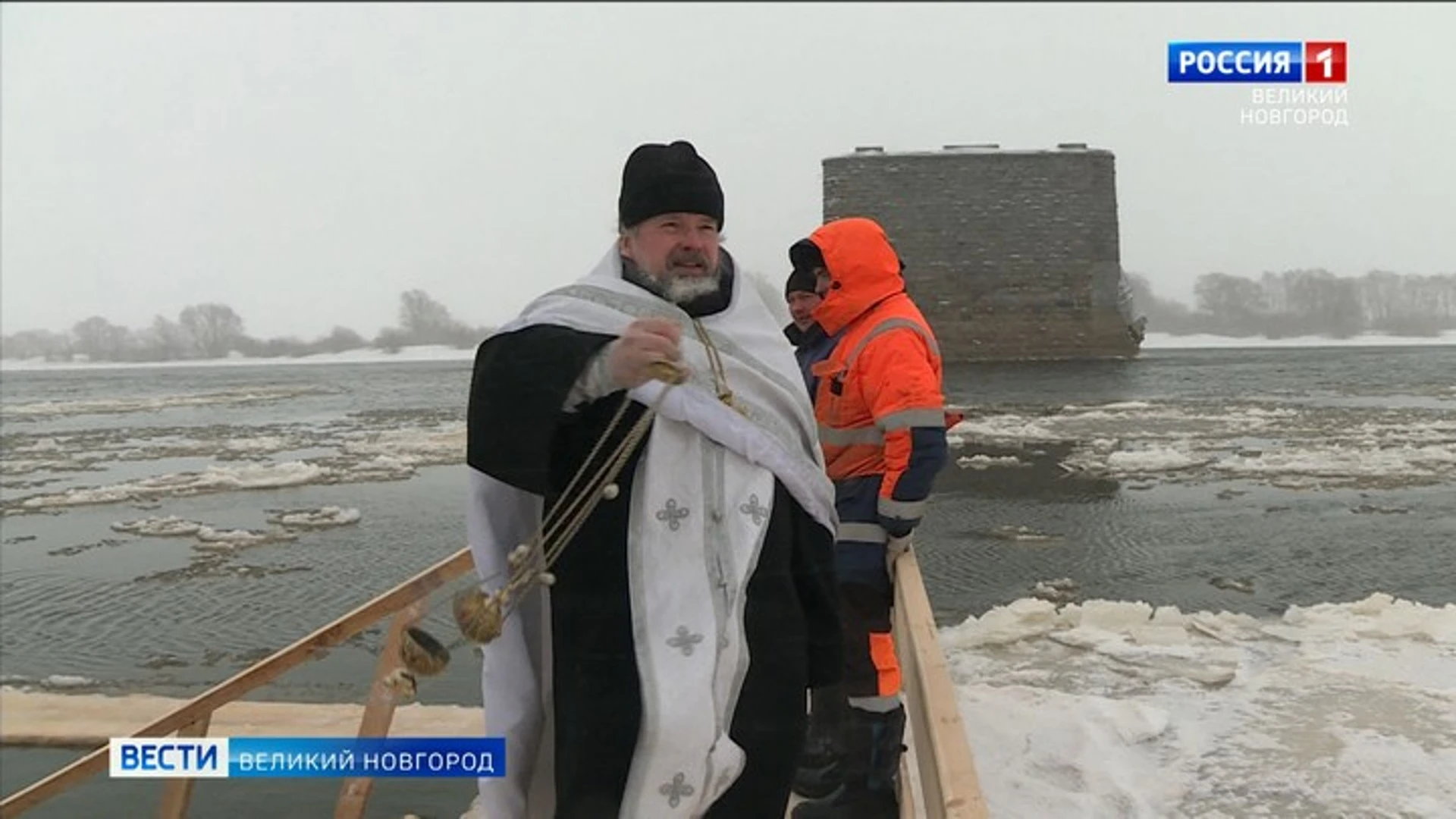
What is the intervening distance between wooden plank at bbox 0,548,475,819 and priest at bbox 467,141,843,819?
4.02 ft

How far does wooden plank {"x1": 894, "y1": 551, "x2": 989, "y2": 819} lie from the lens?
6.72 feet

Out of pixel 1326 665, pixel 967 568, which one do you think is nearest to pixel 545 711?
pixel 1326 665

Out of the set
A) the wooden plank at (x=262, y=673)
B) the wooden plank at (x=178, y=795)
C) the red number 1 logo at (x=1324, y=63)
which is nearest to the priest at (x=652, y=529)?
the wooden plank at (x=262, y=673)

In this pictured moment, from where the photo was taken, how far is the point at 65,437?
1168 inches

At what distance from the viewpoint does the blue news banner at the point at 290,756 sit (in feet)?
11.3

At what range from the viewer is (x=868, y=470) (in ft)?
11.5

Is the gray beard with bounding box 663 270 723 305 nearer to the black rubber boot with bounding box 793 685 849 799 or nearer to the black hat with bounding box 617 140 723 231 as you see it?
the black hat with bounding box 617 140 723 231

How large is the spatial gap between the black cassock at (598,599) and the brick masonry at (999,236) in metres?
54.2

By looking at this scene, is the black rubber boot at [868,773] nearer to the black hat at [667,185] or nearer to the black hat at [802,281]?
the black hat at [802,281]

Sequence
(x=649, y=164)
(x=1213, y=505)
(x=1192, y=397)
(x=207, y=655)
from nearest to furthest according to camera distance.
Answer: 1. (x=649, y=164)
2. (x=207, y=655)
3. (x=1213, y=505)
4. (x=1192, y=397)

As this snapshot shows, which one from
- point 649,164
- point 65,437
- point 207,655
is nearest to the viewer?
point 649,164

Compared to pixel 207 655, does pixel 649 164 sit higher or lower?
higher

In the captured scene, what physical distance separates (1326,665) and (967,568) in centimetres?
430

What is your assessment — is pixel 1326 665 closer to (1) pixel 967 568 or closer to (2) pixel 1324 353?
(1) pixel 967 568
